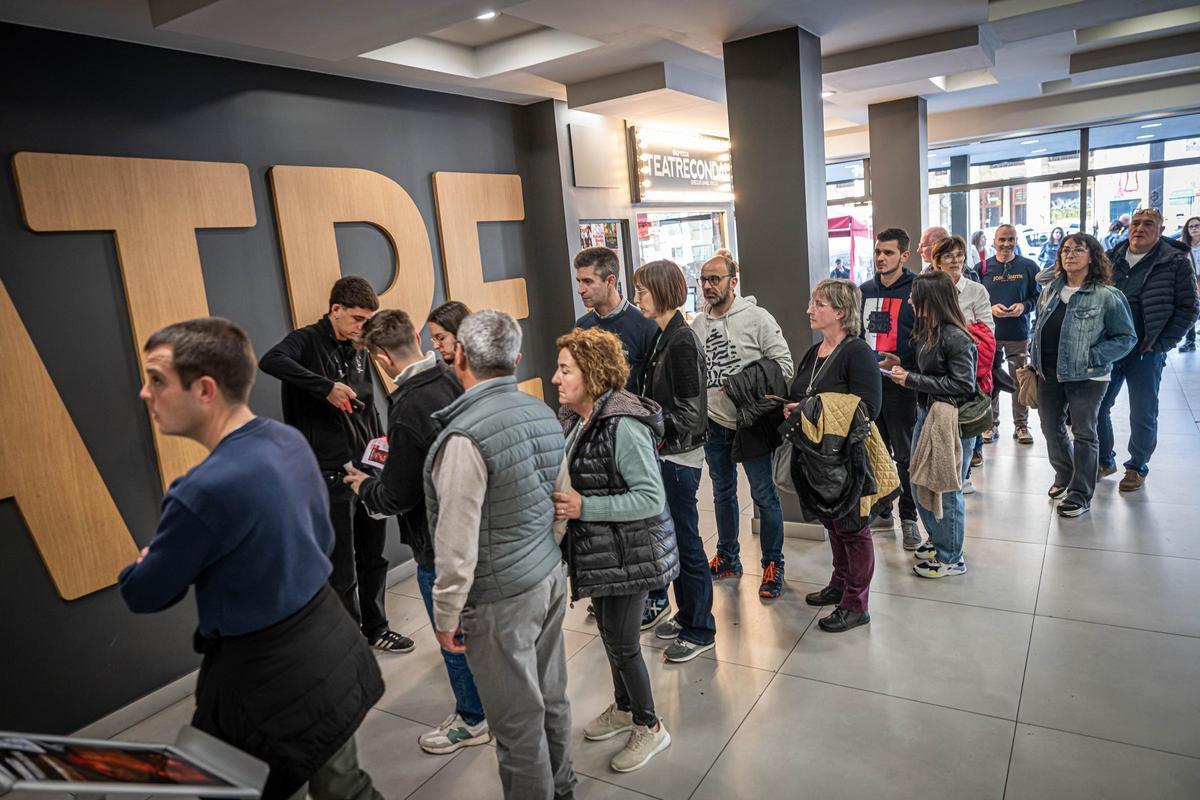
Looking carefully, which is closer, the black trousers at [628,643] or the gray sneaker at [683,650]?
the black trousers at [628,643]

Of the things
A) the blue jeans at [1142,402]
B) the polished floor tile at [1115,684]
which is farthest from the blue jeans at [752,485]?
the blue jeans at [1142,402]

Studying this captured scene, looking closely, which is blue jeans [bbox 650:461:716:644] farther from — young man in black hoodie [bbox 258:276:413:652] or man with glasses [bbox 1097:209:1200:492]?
man with glasses [bbox 1097:209:1200:492]

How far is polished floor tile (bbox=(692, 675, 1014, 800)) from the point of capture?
2.51 metres

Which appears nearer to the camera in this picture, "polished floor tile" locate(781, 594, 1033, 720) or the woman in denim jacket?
"polished floor tile" locate(781, 594, 1033, 720)

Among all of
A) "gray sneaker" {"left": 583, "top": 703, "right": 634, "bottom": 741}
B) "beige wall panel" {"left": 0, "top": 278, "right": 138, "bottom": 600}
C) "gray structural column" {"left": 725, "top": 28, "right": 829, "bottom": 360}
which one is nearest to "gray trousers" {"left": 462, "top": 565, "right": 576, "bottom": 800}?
"gray sneaker" {"left": 583, "top": 703, "right": 634, "bottom": 741}

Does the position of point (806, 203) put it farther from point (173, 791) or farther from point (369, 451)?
point (173, 791)

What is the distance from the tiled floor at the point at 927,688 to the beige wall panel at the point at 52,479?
80cm

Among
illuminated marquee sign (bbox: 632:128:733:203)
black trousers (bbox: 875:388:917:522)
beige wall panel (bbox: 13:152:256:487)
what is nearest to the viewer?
beige wall panel (bbox: 13:152:256:487)

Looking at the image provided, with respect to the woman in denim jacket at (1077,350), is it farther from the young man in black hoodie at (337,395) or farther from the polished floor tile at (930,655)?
the young man in black hoodie at (337,395)

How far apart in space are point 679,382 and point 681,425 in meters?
0.19

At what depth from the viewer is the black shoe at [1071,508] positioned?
4.57m

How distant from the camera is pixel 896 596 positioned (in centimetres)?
383

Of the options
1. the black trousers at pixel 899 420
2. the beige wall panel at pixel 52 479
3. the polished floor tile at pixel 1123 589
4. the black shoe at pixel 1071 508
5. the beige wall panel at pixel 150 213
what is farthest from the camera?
the black shoe at pixel 1071 508

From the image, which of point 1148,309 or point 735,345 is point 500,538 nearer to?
point 735,345
